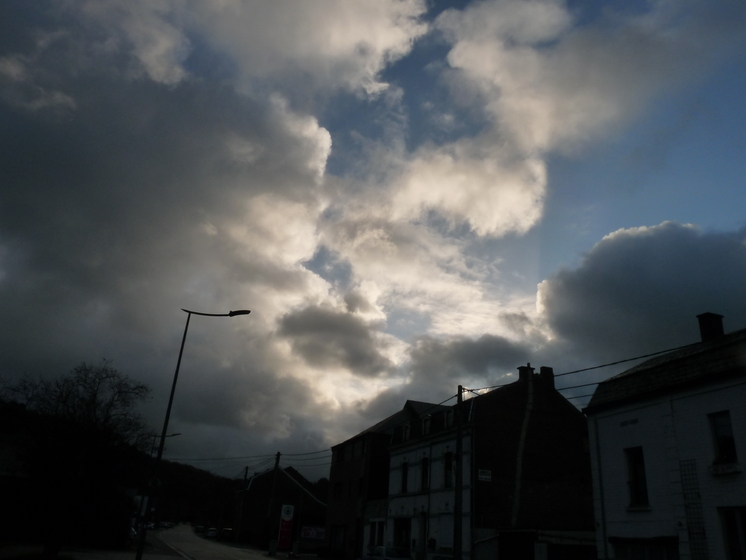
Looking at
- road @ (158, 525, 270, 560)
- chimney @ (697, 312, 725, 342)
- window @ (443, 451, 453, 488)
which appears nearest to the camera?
chimney @ (697, 312, 725, 342)

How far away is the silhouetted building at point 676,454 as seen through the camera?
17.8 meters

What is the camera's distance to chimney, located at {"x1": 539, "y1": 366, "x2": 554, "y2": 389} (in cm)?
3932

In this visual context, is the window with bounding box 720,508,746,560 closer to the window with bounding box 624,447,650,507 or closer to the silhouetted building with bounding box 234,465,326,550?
the window with bounding box 624,447,650,507

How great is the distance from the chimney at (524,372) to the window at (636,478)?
17.3 m

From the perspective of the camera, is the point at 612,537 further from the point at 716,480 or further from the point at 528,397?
the point at 528,397

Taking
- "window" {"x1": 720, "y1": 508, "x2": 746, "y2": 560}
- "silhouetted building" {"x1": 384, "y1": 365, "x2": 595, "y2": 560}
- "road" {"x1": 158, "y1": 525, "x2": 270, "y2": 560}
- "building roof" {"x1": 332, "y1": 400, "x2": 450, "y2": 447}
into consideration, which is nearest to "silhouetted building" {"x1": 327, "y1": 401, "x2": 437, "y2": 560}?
"building roof" {"x1": 332, "y1": 400, "x2": 450, "y2": 447}

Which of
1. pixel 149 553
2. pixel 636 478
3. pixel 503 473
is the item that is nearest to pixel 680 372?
pixel 636 478

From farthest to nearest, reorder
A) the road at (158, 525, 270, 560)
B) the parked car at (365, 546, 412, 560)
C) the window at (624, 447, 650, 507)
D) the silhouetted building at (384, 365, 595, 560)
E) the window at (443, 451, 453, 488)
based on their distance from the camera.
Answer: the road at (158, 525, 270, 560)
the window at (443, 451, 453, 488)
the silhouetted building at (384, 365, 595, 560)
the parked car at (365, 546, 412, 560)
the window at (624, 447, 650, 507)

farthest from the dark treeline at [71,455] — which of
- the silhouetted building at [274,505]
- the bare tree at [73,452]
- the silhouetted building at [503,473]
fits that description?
the silhouetted building at [274,505]

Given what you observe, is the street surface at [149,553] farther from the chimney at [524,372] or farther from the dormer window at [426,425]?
the chimney at [524,372]

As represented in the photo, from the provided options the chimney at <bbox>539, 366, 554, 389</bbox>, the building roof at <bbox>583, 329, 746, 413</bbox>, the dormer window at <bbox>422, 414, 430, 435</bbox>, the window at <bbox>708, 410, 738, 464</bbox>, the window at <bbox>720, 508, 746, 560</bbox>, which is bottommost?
the window at <bbox>720, 508, 746, 560</bbox>

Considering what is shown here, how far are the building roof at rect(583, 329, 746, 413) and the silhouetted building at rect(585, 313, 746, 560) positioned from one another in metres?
0.04

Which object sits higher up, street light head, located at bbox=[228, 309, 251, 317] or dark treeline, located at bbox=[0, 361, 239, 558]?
street light head, located at bbox=[228, 309, 251, 317]

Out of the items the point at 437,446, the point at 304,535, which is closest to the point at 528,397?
the point at 437,446
